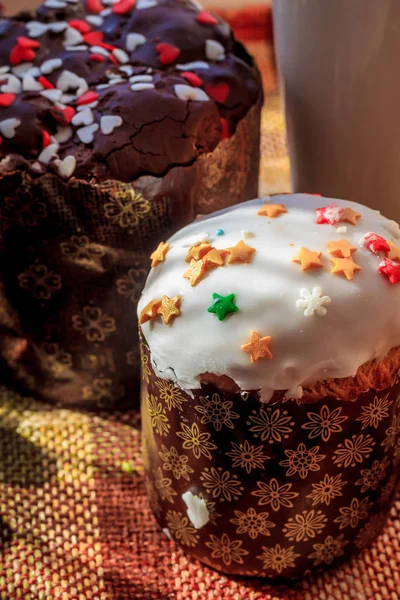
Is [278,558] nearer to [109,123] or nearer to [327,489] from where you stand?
[327,489]

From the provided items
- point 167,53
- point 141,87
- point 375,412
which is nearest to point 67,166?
point 141,87

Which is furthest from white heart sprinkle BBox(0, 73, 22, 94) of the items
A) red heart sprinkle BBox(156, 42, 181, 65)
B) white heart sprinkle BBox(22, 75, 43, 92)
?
red heart sprinkle BBox(156, 42, 181, 65)

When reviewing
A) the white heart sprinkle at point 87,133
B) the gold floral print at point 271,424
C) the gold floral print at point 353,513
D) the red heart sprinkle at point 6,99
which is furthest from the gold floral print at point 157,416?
the red heart sprinkle at point 6,99

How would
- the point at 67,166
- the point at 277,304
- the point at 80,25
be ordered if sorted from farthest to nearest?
the point at 80,25 → the point at 67,166 → the point at 277,304

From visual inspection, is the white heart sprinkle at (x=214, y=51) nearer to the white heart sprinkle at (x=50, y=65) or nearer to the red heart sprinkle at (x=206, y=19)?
the red heart sprinkle at (x=206, y=19)

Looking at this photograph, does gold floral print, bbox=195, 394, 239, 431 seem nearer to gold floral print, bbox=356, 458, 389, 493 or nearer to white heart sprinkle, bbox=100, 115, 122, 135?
gold floral print, bbox=356, 458, 389, 493

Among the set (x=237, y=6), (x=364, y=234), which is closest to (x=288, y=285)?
(x=364, y=234)

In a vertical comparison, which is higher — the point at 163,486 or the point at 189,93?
the point at 189,93
